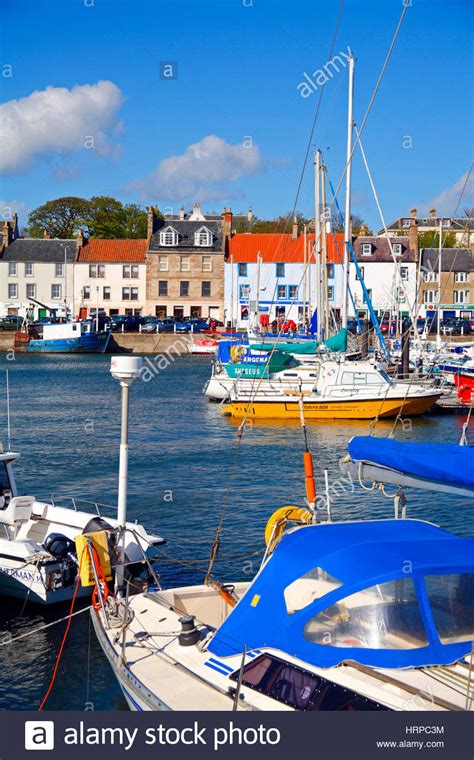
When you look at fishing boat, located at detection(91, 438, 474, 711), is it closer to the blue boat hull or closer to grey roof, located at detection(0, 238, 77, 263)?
the blue boat hull

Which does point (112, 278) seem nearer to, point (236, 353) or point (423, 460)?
point (236, 353)

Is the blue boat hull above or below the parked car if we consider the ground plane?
below

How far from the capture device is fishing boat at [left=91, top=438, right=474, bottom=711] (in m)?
9.46

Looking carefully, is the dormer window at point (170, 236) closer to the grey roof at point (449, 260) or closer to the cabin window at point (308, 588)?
the grey roof at point (449, 260)

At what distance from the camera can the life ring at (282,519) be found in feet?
40.0

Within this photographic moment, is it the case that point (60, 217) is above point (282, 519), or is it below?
above

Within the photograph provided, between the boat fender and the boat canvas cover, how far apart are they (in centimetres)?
344

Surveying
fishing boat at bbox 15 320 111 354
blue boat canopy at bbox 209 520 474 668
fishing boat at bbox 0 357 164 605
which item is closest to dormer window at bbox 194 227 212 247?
fishing boat at bbox 15 320 111 354

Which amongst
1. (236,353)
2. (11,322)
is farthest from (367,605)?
(11,322)

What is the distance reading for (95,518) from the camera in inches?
642

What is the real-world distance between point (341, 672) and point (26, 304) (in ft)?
294

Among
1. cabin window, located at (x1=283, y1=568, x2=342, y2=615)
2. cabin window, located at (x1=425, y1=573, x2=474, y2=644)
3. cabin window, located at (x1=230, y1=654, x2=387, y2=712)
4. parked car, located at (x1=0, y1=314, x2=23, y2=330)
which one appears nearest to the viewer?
cabin window, located at (x1=230, y1=654, x2=387, y2=712)

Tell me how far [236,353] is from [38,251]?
5058 centimetres

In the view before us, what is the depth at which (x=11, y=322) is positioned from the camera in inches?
3541
